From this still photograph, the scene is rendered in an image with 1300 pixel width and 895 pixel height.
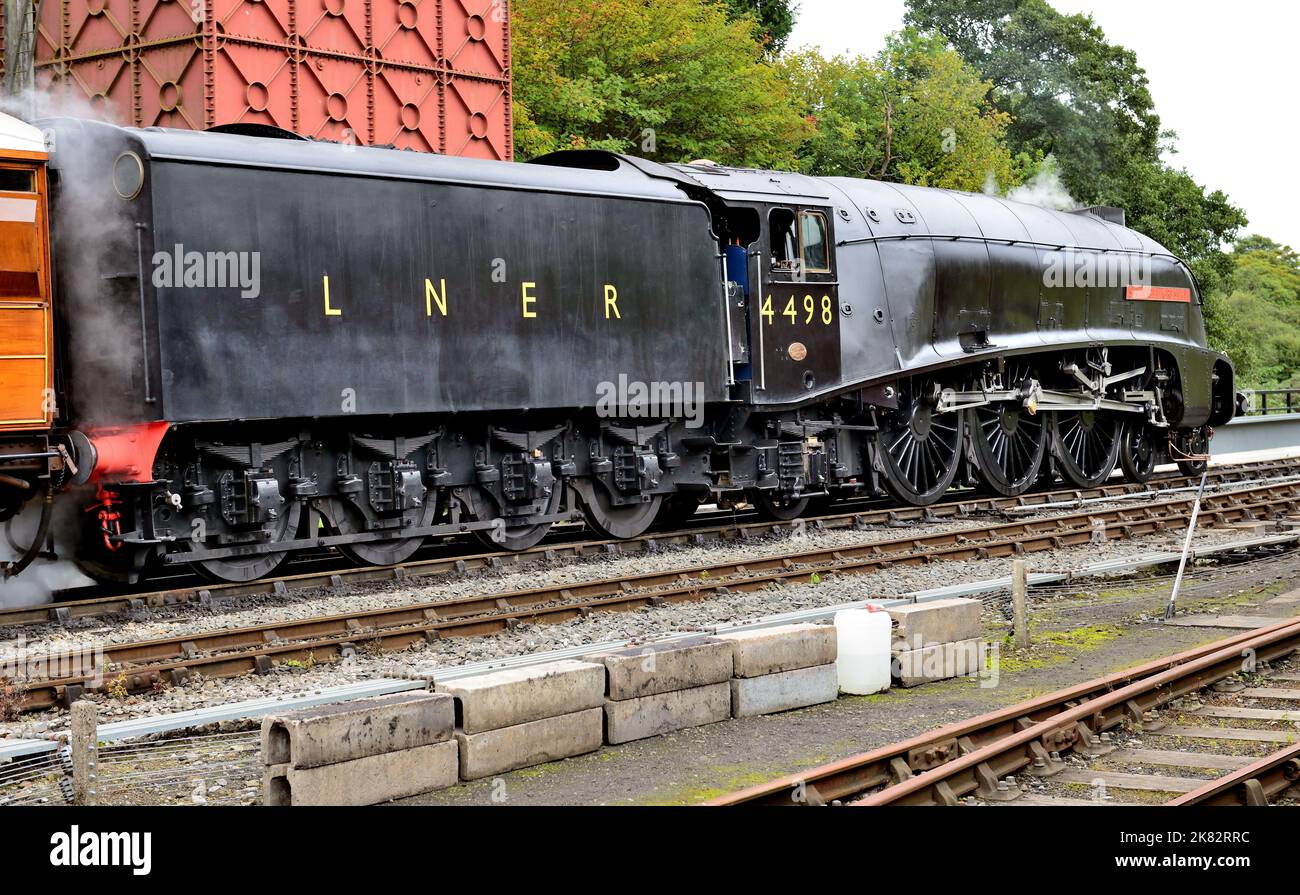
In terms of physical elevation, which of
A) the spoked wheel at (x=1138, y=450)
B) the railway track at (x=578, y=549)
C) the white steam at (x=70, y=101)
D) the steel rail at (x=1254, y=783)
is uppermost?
the white steam at (x=70, y=101)

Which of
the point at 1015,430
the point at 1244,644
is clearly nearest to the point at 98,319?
the point at 1244,644

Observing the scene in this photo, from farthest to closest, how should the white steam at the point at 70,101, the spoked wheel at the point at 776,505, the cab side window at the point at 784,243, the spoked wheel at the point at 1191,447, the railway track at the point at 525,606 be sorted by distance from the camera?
the spoked wheel at the point at 1191,447, the white steam at the point at 70,101, the spoked wheel at the point at 776,505, the cab side window at the point at 784,243, the railway track at the point at 525,606

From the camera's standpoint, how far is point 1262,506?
16.8 m

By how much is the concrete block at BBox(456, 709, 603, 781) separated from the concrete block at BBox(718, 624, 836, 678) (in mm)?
982

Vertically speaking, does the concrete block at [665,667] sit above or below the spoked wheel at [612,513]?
below

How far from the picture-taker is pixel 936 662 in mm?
8797

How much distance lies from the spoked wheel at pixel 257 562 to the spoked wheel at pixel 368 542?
35 cm

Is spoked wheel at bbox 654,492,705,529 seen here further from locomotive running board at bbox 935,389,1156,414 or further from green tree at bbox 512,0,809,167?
green tree at bbox 512,0,809,167

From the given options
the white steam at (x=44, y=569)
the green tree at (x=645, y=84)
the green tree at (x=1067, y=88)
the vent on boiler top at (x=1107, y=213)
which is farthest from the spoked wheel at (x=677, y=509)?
the green tree at (x=1067, y=88)

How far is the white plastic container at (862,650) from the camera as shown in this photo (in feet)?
27.6

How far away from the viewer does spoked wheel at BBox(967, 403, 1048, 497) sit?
58.7 ft

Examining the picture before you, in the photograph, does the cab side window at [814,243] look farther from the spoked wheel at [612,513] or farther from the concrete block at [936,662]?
the concrete block at [936,662]

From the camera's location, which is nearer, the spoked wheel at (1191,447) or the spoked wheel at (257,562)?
the spoked wheel at (257,562)

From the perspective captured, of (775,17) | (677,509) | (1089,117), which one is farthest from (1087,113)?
(677,509)
